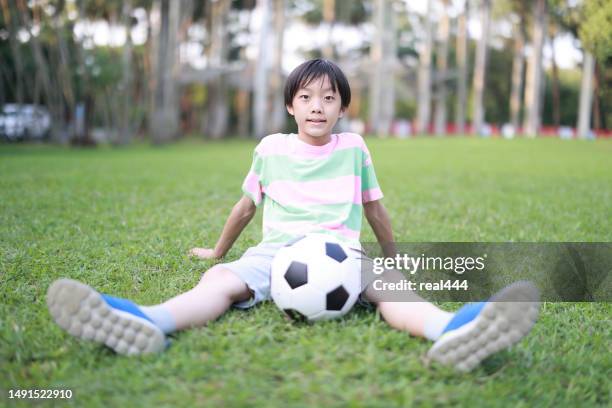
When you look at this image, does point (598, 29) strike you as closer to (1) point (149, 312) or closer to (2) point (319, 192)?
(2) point (319, 192)

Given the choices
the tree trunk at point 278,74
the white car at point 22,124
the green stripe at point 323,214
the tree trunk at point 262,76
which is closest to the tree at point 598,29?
the green stripe at point 323,214

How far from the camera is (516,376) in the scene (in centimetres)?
175

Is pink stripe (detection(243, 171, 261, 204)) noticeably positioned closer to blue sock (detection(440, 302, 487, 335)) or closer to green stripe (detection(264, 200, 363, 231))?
green stripe (detection(264, 200, 363, 231))

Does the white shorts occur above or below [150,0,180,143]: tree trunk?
below

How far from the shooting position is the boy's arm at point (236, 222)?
2.63 m

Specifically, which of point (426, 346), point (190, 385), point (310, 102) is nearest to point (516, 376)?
point (426, 346)

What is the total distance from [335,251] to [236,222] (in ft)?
2.35

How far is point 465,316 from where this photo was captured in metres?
1.75

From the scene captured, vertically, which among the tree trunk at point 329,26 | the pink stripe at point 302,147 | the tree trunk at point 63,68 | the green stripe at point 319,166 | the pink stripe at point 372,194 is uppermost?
the tree trunk at point 329,26

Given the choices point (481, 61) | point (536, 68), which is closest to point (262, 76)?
point (481, 61)

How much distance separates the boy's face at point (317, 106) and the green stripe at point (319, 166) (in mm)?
120

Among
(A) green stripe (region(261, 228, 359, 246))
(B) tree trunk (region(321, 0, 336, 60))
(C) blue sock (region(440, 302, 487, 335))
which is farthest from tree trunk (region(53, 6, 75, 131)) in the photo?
(C) blue sock (region(440, 302, 487, 335))

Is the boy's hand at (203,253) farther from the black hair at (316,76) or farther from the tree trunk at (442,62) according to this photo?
the tree trunk at (442,62)

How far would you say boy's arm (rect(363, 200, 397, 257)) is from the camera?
2576 millimetres
